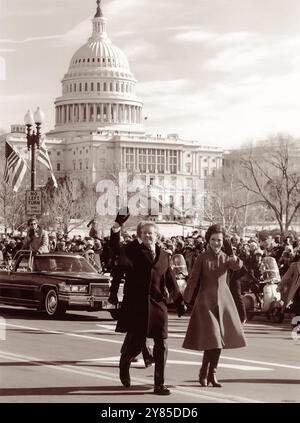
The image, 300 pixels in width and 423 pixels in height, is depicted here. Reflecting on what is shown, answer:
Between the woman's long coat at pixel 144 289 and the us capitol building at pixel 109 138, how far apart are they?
14999 centimetres

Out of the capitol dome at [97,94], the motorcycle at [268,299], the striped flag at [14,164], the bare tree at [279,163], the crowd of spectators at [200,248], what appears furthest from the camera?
the capitol dome at [97,94]

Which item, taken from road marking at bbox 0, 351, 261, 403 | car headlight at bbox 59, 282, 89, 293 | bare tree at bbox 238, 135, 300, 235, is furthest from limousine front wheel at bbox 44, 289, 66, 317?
bare tree at bbox 238, 135, 300, 235

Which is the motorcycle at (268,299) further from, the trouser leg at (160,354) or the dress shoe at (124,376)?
the trouser leg at (160,354)

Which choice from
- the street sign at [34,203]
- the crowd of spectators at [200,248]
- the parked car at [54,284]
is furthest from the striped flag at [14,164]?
the parked car at [54,284]

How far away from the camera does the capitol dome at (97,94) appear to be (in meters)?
162

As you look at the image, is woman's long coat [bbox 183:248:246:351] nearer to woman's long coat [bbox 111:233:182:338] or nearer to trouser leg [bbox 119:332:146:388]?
woman's long coat [bbox 111:233:182:338]

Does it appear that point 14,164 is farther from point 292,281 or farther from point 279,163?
point 279,163

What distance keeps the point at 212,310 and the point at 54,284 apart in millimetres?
10097

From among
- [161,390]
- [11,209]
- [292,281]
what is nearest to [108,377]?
[161,390]

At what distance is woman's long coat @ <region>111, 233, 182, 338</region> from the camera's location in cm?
1051

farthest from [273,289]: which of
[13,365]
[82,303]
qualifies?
[13,365]

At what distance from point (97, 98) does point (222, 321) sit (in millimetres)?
160545

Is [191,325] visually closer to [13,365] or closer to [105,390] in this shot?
[105,390]

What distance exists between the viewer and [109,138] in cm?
17738
